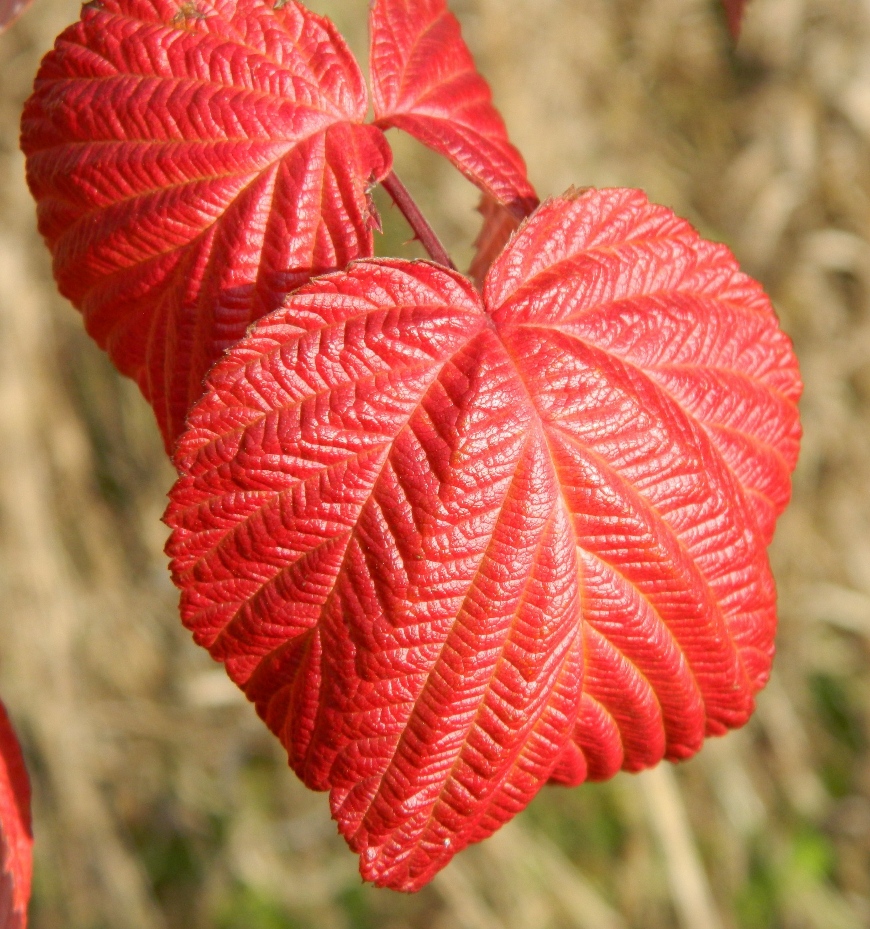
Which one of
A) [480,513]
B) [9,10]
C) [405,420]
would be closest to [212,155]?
[9,10]

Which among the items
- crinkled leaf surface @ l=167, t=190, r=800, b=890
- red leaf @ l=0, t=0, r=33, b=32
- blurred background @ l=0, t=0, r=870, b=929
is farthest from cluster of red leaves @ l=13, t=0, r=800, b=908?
blurred background @ l=0, t=0, r=870, b=929

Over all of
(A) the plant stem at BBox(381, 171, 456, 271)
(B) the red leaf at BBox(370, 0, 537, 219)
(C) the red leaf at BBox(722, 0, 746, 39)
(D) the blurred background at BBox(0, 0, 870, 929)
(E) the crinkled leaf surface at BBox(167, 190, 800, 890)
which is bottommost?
(D) the blurred background at BBox(0, 0, 870, 929)

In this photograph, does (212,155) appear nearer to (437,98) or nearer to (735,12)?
(437,98)

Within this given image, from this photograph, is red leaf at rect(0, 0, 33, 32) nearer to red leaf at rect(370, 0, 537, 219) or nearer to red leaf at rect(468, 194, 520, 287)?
red leaf at rect(370, 0, 537, 219)

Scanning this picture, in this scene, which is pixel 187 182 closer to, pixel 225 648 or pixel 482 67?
pixel 225 648

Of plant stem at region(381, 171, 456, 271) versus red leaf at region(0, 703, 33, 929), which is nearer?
plant stem at region(381, 171, 456, 271)

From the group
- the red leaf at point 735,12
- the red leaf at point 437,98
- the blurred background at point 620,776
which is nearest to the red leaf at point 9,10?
the red leaf at point 437,98
